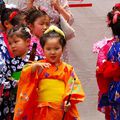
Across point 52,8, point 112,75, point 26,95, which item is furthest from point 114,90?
point 52,8

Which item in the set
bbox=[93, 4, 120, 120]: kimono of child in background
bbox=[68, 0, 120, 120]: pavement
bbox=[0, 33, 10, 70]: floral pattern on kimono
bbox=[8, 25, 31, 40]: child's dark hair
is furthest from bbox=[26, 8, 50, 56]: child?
bbox=[68, 0, 120, 120]: pavement

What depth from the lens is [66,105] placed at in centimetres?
375

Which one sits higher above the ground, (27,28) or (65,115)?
(27,28)

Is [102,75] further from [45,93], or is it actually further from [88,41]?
[88,41]

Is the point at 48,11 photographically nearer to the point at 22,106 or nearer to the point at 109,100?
the point at 109,100

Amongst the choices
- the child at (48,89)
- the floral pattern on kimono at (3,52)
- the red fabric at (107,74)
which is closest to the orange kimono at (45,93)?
the child at (48,89)

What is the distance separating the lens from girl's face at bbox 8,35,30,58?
4090 mm

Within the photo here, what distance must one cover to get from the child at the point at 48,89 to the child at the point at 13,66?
0.23 m

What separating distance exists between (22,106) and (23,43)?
0.55 meters

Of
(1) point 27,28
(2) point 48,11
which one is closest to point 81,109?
(2) point 48,11

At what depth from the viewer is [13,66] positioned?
4.10 metres

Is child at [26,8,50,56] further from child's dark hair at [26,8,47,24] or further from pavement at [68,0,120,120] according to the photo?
pavement at [68,0,120,120]

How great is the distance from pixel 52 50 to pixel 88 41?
7.90 ft

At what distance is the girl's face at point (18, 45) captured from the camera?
161 inches
